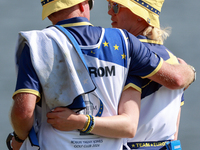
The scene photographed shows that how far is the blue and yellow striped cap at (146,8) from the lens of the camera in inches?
102

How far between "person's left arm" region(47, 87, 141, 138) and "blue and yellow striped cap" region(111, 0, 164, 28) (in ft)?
1.95

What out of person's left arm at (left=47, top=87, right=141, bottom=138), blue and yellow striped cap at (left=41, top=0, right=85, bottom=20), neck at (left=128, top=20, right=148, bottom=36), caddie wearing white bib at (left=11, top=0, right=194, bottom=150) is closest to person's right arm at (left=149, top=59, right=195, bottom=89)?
caddie wearing white bib at (left=11, top=0, right=194, bottom=150)

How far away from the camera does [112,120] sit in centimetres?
210

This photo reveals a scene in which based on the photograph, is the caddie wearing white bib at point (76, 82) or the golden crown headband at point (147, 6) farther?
the golden crown headband at point (147, 6)

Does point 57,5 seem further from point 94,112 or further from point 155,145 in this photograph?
point 155,145

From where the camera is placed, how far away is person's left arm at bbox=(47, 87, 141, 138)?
2.02 meters

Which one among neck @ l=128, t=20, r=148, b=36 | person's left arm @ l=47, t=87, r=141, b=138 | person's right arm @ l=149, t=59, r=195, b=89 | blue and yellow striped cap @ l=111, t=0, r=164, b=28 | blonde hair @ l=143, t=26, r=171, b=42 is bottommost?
person's left arm @ l=47, t=87, r=141, b=138

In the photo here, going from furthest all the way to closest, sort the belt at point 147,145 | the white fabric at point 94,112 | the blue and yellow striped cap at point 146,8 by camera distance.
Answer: the blue and yellow striped cap at point 146,8 → the belt at point 147,145 → the white fabric at point 94,112

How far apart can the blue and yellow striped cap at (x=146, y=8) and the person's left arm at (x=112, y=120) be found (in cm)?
59

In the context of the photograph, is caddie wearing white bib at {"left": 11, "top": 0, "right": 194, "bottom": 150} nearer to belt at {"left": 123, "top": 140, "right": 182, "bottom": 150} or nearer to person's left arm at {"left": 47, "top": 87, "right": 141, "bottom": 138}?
person's left arm at {"left": 47, "top": 87, "right": 141, "bottom": 138}

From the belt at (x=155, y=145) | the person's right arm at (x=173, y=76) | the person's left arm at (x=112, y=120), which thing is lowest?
the belt at (x=155, y=145)

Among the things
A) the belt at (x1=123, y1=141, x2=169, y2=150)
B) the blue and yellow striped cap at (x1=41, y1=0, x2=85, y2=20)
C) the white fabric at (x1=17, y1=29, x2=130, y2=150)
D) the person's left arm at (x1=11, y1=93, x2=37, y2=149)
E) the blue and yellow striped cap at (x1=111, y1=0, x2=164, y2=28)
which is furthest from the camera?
the blue and yellow striped cap at (x1=111, y1=0, x2=164, y2=28)

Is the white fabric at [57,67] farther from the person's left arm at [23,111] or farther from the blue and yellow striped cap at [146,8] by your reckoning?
the blue and yellow striped cap at [146,8]

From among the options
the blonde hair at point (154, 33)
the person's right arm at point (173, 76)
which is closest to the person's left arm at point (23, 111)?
the person's right arm at point (173, 76)
